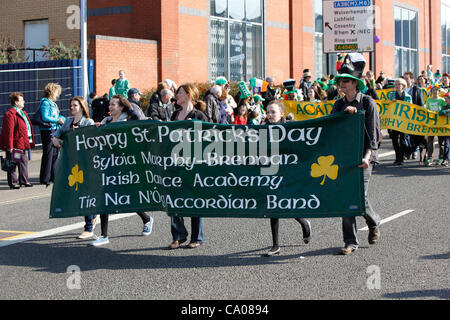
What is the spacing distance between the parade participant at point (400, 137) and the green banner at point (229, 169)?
29.6ft

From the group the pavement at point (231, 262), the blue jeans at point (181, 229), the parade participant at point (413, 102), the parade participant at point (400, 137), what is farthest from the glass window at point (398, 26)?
the blue jeans at point (181, 229)

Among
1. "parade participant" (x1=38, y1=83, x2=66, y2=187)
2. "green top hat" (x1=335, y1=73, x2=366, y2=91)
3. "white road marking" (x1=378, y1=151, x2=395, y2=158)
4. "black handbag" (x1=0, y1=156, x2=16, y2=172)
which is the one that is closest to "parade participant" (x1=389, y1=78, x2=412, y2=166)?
"white road marking" (x1=378, y1=151, x2=395, y2=158)

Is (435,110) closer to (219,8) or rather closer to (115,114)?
(115,114)

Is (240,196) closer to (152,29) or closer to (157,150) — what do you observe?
(157,150)

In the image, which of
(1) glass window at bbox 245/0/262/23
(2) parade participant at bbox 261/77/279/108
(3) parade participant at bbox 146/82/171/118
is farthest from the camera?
(1) glass window at bbox 245/0/262/23

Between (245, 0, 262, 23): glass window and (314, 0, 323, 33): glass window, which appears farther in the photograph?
(314, 0, 323, 33): glass window

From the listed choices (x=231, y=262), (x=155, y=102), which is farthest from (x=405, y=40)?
(x=231, y=262)

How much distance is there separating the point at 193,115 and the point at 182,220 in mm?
1235

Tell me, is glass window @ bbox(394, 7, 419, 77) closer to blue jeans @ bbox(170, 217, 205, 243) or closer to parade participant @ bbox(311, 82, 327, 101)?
parade participant @ bbox(311, 82, 327, 101)

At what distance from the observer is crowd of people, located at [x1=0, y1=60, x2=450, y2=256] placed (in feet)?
25.2

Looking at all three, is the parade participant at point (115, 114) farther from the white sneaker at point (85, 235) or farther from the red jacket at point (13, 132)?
the red jacket at point (13, 132)

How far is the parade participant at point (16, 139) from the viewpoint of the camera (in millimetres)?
13938

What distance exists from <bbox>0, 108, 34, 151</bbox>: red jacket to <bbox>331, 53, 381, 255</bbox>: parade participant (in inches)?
326

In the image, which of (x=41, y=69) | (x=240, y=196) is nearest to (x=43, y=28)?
(x=41, y=69)
